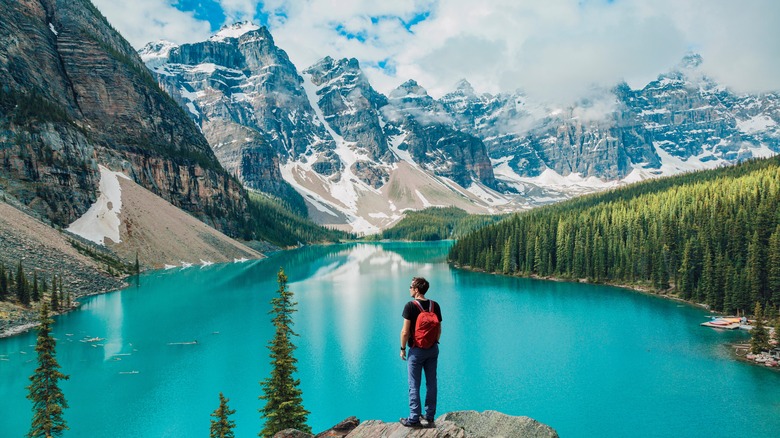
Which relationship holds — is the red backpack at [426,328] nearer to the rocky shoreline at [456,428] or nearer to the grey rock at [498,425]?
the rocky shoreline at [456,428]

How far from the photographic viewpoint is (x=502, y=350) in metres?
43.3

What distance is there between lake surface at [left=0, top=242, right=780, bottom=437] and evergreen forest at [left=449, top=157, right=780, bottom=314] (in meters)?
6.95

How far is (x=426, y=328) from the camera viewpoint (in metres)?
10.1

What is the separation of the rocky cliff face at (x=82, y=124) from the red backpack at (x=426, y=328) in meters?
102

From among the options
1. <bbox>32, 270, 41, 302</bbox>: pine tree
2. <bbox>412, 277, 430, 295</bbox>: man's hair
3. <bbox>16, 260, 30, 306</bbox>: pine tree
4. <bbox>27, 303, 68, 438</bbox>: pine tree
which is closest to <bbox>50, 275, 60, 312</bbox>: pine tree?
<bbox>32, 270, 41, 302</bbox>: pine tree

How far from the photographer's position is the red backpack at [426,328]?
1010 centimetres

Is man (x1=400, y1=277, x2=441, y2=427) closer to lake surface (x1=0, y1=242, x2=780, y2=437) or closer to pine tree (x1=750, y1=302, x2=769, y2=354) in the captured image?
lake surface (x1=0, y1=242, x2=780, y2=437)

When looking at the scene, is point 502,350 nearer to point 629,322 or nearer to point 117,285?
point 629,322

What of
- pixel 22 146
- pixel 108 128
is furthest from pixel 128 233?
pixel 108 128

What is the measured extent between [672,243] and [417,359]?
270ft

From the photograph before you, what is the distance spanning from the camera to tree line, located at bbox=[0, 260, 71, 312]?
5119 cm

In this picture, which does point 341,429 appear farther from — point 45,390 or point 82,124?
point 82,124

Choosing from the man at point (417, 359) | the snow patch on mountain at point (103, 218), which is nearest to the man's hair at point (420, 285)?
the man at point (417, 359)

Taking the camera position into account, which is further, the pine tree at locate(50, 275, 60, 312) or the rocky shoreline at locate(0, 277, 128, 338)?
the pine tree at locate(50, 275, 60, 312)
